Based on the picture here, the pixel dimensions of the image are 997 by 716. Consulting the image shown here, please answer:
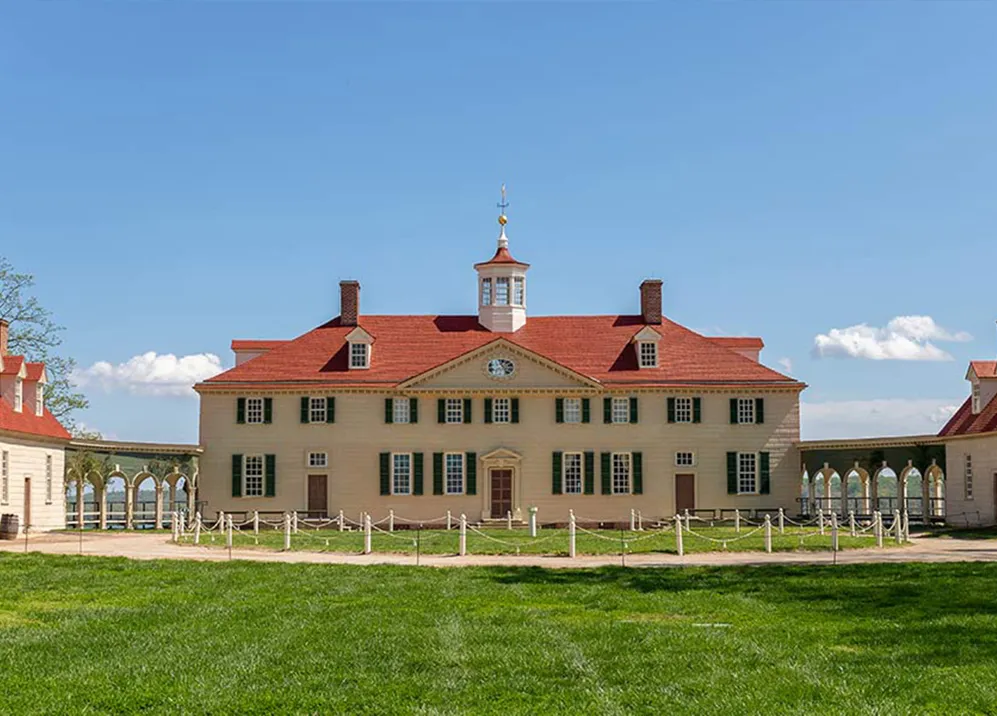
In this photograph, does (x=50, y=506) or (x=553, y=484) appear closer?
(x=50, y=506)

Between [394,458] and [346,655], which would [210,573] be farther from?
[394,458]

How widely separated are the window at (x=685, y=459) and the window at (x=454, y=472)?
7996 millimetres

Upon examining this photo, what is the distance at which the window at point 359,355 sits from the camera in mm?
46209

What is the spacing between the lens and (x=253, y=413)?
149ft

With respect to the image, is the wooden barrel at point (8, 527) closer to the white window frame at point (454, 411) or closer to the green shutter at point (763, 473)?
the white window frame at point (454, 411)

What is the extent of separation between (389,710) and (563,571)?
12451mm

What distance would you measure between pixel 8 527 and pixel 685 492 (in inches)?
931

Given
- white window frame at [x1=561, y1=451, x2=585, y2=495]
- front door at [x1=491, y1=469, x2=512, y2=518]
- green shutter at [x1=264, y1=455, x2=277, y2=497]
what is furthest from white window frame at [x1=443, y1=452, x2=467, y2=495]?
green shutter at [x1=264, y1=455, x2=277, y2=497]

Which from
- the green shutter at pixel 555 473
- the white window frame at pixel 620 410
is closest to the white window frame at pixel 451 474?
the green shutter at pixel 555 473

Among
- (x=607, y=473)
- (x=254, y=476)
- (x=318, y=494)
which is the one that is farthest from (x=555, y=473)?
(x=254, y=476)

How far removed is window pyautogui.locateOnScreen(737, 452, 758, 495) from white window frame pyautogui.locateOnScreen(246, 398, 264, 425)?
1778 cm

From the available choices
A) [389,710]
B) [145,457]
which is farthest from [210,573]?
[145,457]

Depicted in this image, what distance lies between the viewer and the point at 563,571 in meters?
21.8

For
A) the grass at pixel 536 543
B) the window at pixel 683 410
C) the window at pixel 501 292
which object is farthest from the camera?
the window at pixel 501 292
